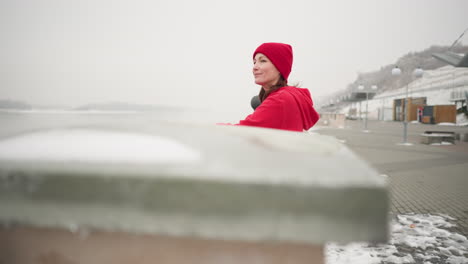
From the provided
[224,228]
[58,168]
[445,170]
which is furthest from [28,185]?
[445,170]

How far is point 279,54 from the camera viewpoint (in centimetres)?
182

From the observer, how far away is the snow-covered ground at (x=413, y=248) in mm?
2324

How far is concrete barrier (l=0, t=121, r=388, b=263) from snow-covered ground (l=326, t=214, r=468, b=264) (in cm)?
216

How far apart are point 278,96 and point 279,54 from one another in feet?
1.64

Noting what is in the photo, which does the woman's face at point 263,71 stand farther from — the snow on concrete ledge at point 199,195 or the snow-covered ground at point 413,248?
the snow-covered ground at point 413,248

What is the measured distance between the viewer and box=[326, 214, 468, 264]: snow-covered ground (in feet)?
7.63

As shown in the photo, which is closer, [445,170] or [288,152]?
[288,152]

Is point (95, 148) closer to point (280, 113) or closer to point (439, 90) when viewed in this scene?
point (280, 113)

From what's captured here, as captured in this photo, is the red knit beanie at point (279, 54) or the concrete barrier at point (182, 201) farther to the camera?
the red knit beanie at point (279, 54)

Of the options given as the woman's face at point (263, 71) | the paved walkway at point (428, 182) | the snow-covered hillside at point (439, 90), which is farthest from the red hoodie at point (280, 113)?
the snow-covered hillside at point (439, 90)

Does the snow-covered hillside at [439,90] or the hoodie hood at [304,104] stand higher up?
the snow-covered hillside at [439,90]

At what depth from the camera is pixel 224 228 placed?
50cm

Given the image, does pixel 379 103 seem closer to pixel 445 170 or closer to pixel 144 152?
pixel 445 170

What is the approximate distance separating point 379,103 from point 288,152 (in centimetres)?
7041
